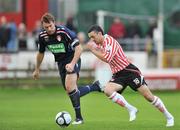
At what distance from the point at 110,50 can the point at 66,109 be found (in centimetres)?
711

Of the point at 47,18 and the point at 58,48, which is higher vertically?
the point at 47,18

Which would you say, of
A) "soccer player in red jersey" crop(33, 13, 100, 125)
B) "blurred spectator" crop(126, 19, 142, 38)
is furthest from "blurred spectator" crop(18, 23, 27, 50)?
"soccer player in red jersey" crop(33, 13, 100, 125)

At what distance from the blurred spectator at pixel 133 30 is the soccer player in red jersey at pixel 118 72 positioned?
2061cm

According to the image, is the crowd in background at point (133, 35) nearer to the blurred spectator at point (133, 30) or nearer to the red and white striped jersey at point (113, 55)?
the blurred spectator at point (133, 30)

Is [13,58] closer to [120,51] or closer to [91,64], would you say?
[91,64]

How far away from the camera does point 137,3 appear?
3819 cm

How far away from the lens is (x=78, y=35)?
34.5m

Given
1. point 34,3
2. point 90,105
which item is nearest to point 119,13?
point 34,3

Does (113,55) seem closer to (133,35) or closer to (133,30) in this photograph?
(133,35)

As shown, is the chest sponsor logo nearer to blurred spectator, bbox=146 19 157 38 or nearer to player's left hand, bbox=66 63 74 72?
player's left hand, bbox=66 63 74 72

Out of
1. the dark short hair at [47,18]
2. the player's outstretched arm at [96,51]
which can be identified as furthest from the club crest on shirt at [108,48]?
the dark short hair at [47,18]

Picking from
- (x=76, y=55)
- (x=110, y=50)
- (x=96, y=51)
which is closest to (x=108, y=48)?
(x=110, y=50)

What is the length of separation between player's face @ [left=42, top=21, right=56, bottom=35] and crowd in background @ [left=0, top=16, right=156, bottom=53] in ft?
56.5

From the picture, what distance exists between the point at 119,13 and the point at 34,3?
436 cm
